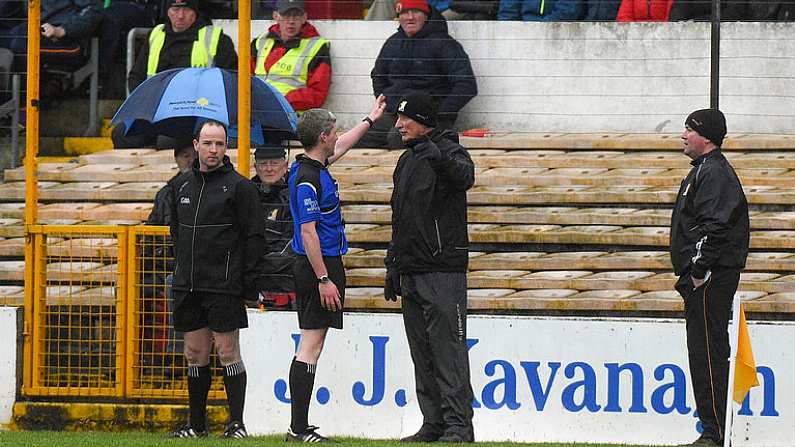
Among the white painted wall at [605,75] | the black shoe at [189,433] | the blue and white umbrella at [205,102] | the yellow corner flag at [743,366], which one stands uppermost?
the white painted wall at [605,75]

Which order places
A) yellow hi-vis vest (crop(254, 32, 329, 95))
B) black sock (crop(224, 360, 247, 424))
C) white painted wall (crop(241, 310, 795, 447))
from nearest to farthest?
1. black sock (crop(224, 360, 247, 424))
2. white painted wall (crop(241, 310, 795, 447))
3. yellow hi-vis vest (crop(254, 32, 329, 95))

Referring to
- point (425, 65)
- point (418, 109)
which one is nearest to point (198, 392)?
point (418, 109)

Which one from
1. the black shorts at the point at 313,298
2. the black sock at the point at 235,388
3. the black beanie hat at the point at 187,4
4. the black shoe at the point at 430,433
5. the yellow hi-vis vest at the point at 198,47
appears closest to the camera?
the black shorts at the point at 313,298

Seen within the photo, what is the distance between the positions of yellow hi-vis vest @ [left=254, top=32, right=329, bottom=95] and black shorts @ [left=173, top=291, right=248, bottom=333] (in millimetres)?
4070

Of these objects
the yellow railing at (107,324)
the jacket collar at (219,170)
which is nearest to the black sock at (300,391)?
the jacket collar at (219,170)

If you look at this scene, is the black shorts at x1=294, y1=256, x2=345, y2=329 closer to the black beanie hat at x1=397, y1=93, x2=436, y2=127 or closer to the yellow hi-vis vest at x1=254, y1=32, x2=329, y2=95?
the black beanie hat at x1=397, y1=93, x2=436, y2=127

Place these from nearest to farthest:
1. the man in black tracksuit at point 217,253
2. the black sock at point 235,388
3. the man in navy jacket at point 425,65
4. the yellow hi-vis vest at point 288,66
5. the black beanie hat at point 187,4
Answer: the man in black tracksuit at point 217,253
the black sock at point 235,388
the man in navy jacket at point 425,65
the yellow hi-vis vest at point 288,66
the black beanie hat at point 187,4

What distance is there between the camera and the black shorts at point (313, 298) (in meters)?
8.41

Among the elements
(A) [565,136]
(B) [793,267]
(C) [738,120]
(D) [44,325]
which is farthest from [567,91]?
(D) [44,325]

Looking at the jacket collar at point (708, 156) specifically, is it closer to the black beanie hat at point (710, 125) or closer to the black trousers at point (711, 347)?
the black beanie hat at point (710, 125)

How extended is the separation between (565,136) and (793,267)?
2792 mm

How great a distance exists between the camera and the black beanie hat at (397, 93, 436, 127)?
838 centimetres

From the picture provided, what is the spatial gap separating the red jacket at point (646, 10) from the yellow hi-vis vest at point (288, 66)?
2534 millimetres

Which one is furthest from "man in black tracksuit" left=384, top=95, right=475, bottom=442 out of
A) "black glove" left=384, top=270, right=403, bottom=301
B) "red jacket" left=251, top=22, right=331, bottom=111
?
"red jacket" left=251, top=22, right=331, bottom=111
